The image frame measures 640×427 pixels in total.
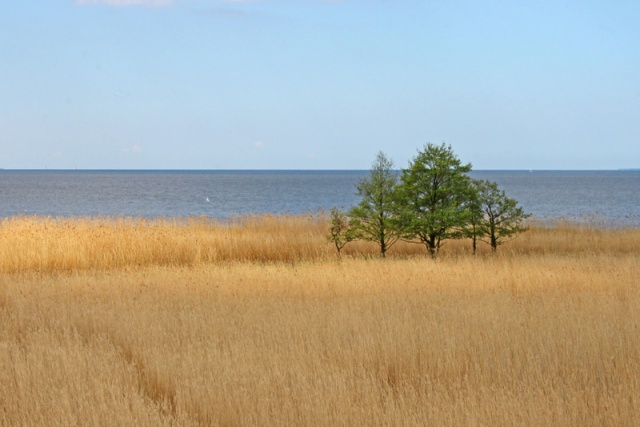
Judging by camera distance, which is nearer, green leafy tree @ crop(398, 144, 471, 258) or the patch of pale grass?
the patch of pale grass

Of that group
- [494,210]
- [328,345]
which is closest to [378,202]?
[494,210]

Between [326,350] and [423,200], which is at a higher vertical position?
[423,200]

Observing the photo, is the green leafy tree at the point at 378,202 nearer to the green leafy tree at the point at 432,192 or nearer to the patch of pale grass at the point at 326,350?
the green leafy tree at the point at 432,192

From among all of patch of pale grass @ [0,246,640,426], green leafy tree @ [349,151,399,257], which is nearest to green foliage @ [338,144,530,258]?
green leafy tree @ [349,151,399,257]

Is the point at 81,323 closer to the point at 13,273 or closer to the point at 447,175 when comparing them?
the point at 13,273

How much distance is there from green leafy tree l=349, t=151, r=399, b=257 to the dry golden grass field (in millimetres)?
1892

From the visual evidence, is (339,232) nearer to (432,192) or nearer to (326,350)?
(432,192)

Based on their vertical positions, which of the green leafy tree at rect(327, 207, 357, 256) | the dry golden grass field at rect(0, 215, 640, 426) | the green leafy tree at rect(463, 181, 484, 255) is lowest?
the dry golden grass field at rect(0, 215, 640, 426)

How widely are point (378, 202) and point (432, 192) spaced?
5.87 feet

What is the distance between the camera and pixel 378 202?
20578 mm

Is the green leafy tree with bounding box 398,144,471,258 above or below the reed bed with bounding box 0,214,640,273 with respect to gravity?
above

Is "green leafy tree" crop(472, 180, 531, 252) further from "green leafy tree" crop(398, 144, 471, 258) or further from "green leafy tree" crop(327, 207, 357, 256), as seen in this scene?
"green leafy tree" crop(327, 207, 357, 256)

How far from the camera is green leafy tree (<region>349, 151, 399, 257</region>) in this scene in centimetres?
2042

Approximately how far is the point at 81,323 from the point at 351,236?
36.8ft
